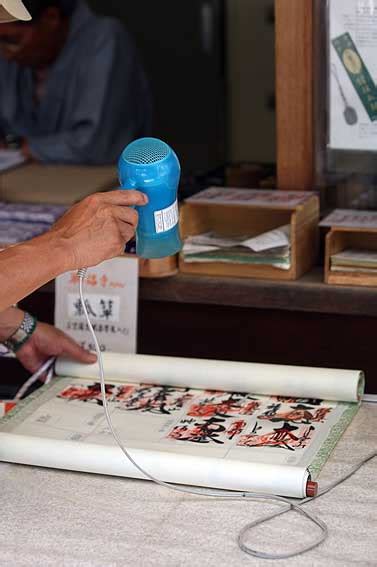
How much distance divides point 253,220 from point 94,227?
0.80 meters

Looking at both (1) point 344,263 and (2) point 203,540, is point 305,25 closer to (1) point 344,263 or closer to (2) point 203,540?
(1) point 344,263

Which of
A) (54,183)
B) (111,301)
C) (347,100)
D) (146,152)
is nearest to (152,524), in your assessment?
(146,152)

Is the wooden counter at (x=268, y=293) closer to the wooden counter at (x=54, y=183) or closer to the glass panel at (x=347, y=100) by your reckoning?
the glass panel at (x=347, y=100)

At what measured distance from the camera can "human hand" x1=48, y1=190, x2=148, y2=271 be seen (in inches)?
64.9

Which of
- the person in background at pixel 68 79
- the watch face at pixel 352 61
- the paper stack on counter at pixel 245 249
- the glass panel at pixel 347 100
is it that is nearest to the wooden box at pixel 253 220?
the paper stack on counter at pixel 245 249

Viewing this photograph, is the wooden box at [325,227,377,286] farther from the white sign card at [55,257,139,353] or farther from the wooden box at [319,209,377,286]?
the white sign card at [55,257,139,353]

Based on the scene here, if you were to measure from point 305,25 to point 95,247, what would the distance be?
893 mm

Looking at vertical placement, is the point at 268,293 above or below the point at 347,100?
below

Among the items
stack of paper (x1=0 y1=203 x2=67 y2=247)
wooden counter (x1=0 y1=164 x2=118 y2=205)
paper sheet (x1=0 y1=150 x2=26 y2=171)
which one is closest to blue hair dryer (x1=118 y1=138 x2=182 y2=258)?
stack of paper (x1=0 y1=203 x2=67 y2=247)

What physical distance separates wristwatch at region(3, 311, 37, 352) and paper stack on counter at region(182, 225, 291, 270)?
0.40 meters

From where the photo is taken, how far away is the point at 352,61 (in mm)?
2240

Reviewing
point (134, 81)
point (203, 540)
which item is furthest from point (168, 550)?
point (134, 81)

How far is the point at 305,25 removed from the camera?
7.47 ft

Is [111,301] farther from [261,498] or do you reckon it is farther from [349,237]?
[261,498]
